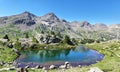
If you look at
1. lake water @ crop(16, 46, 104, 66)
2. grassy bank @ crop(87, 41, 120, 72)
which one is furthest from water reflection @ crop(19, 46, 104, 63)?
grassy bank @ crop(87, 41, 120, 72)

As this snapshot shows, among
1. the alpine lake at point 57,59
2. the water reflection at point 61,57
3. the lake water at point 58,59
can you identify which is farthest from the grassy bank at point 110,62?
the water reflection at point 61,57

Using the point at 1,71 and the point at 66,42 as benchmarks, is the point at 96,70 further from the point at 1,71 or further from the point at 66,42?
the point at 66,42

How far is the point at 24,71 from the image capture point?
114 feet

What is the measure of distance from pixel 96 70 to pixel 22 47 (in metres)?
122

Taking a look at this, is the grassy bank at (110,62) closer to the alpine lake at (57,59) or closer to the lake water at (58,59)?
the alpine lake at (57,59)

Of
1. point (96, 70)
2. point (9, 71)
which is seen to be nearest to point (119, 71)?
point (96, 70)

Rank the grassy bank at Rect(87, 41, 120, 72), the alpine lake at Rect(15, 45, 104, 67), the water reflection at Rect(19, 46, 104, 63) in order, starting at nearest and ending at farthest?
the grassy bank at Rect(87, 41, 120, 72), the alpine lake at Rect(15, 45, 104, 67), the water reflection at Rect(19, 46, 104, 63)

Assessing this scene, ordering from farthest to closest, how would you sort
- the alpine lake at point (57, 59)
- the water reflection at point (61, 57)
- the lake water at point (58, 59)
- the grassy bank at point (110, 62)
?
the water reflection at point (61, 57), the lake water at point (58, 59), the alpine lake at point (57, 59), the grassy bank at point (110, 62)

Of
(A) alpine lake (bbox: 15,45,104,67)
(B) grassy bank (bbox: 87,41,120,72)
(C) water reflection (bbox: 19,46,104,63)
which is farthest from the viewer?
(C) water reflection (bbox: 19,46,104,63)

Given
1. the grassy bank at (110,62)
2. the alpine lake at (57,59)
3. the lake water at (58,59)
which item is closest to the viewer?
the grassy bank at (110,62)

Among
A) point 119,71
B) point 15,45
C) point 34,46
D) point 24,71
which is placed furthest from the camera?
point 34,46

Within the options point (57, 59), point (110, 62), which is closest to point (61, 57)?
point (57, 59)

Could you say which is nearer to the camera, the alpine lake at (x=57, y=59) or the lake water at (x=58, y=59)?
the alpine lake at (x=57, y=59)

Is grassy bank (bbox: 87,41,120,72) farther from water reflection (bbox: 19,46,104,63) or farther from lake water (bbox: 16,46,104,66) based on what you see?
water reflection (bbox: 19,46,104,63)
